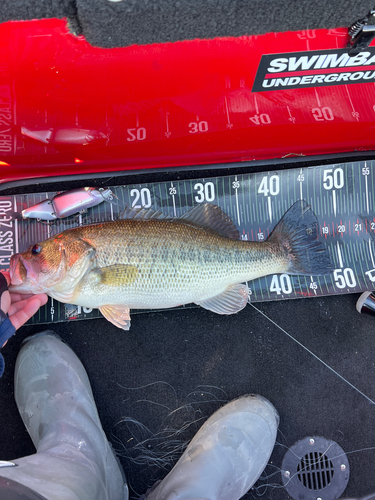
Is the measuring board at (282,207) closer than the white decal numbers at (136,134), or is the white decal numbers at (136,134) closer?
the white decal numbers at (136,134)

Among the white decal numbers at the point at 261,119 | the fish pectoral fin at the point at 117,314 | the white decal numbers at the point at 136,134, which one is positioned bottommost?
the fish pectoral fin at the point at 117,314

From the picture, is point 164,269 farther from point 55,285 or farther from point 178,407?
point 178,407

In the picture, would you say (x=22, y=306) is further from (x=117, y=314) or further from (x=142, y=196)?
(x=142, y=196)

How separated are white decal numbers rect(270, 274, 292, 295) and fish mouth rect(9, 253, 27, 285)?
1.45 metres

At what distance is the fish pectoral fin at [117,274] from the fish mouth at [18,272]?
1.25ft

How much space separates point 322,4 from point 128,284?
1.49 meters

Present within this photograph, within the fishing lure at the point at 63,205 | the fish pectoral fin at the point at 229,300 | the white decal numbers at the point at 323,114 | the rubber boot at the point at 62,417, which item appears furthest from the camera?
the fishing lure at the point at 63,205

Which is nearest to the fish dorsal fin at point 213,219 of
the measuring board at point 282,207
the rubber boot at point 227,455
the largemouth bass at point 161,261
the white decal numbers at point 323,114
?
the largemouth bass at point 161,261

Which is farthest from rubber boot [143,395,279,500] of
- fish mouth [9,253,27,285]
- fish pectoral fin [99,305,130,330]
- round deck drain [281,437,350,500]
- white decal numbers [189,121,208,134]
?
white decal numbers [189,121,208,134]

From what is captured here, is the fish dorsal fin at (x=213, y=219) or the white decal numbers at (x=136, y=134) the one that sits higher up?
the white decal numbers at (x=136, y=134)

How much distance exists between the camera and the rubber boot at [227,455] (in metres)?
1.93

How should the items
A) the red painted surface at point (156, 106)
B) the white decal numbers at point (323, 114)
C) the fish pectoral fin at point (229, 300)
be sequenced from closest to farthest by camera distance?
1. the red painted surface at point (156, 106)
2. the white decal numbers at point (323, 114)
3. the fish pectoral fin at point (229, 300)

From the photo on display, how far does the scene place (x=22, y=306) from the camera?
196cm

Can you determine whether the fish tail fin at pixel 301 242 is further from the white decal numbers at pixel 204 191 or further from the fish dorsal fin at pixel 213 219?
the white decal numbers at pixel 204 191
